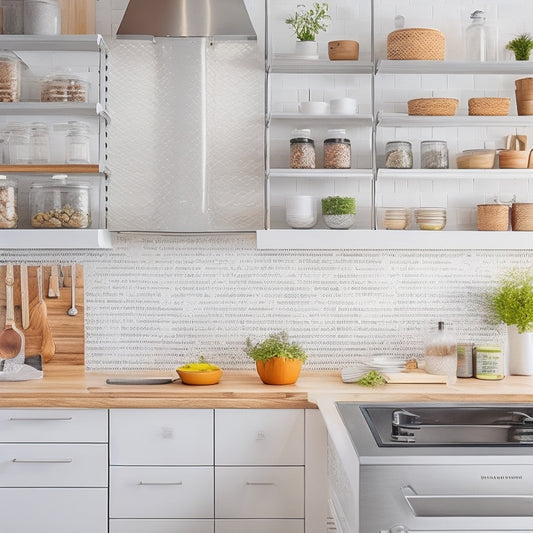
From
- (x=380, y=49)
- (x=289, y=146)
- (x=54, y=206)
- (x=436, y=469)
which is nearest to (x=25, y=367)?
(x=54, y=206)

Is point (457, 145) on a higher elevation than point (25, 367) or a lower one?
higher

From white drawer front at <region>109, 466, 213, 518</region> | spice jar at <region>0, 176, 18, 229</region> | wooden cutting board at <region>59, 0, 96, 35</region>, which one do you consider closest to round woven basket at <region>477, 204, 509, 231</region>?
white drawer front at <region>109, 466, 213, 518</region>

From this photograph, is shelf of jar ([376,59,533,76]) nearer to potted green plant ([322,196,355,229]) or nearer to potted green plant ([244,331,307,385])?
potted green plant ([322,196,355,229])

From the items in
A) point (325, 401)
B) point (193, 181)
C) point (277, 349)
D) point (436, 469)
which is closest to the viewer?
point (436, 469)

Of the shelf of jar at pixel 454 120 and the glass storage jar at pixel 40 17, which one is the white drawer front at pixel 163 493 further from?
the glass storage jar at pixel 40 17

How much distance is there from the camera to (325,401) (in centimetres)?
309

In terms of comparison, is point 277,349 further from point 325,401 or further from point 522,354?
point 522,354

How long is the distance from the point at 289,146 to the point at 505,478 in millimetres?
2070

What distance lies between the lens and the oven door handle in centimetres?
220

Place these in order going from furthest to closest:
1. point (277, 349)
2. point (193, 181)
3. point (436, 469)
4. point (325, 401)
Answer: point (193, 181), point (277, 349), point (325, 401), point (436, 469)

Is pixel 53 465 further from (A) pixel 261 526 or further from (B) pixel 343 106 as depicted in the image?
(B) pixel 343 106

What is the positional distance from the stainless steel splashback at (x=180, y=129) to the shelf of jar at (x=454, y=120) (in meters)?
0.65

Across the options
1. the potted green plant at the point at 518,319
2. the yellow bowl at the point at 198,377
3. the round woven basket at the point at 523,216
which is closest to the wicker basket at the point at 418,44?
the round woven basket at the point at 523,216

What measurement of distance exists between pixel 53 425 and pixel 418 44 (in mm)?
2367
